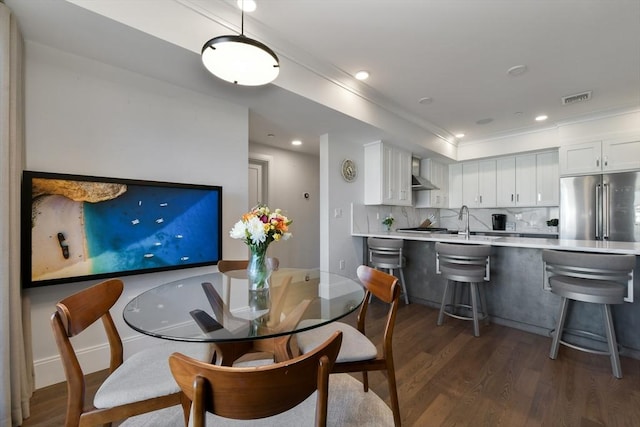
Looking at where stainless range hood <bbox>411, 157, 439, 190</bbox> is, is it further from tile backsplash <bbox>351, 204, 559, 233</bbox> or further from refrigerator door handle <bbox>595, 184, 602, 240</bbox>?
refrigerator door handle <bbox>595, 184, 602, 240</bbox>

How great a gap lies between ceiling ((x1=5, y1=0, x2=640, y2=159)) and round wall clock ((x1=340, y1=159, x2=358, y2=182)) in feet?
2.03

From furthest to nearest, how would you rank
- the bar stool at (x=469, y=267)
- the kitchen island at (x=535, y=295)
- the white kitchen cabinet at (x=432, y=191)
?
the white kitchen cabinet at (x=432, y=191) < the bar stool at (x=469, y=267) < the kitchen island at (x=535, y=295)

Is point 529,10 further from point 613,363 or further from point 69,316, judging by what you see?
point 69,316

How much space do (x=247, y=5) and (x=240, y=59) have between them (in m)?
0.73

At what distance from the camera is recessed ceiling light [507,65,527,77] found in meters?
2.73

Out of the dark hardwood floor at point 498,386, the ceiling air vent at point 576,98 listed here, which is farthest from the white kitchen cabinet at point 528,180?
the dark hardwood floor at point 498,386

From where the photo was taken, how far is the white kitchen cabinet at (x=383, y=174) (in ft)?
14.1

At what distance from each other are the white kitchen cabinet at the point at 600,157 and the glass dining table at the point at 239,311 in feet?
14.5

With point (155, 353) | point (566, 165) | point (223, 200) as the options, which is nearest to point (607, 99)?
point (566, 165)

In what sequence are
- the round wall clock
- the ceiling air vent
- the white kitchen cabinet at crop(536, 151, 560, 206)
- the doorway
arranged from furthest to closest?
the doorway < the white kitchen cabinet at crop(536, 151, 560, 206) < the round wall clock < the ceiling air vent

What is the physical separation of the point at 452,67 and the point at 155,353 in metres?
3.35

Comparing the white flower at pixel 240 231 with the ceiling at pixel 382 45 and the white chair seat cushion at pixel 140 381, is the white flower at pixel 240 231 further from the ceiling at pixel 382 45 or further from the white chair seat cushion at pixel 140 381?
the ceiling at pixel 382 45

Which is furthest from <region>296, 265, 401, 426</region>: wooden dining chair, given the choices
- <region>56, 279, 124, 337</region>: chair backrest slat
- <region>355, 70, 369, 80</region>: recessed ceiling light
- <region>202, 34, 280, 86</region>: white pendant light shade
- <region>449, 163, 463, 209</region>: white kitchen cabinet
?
<region>449, 163, 463, 209</region>: white kitchen cabinet

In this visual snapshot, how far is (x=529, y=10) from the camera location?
6.57 feet
